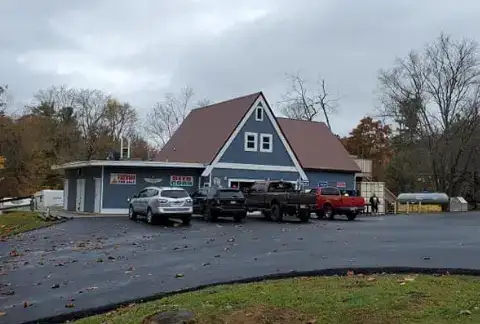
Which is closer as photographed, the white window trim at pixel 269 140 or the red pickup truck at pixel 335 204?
the red pickup truck at pixel 335 204

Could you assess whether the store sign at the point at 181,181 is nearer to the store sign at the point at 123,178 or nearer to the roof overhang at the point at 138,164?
the roof overhang at the point at 138,164

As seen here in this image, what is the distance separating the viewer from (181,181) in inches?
1485

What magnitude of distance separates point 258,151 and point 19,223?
16.1m

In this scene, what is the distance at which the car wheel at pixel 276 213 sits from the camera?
1186 inches

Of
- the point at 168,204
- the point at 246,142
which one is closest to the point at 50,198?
the point at 246,142

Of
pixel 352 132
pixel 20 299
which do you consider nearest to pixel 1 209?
pixel 20 299

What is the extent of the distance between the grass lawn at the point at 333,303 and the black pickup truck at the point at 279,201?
1908 cm

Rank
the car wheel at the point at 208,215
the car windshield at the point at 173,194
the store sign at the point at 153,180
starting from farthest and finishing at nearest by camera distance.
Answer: the store sign at the point at 153,180 < the car wheel at the point at 208,215 < the car windshield at the point at 173,194

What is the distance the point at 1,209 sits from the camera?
39.4m

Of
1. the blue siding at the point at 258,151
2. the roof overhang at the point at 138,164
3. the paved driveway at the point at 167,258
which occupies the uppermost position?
the blue siding at the point at 258,151

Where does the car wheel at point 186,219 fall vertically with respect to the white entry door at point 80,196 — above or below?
below

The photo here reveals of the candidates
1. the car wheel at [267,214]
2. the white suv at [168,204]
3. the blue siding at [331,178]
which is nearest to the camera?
the white suv at [168,204]

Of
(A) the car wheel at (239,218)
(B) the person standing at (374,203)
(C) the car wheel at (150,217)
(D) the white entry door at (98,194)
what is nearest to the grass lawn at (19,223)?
(D) the white entry door at (98,194)

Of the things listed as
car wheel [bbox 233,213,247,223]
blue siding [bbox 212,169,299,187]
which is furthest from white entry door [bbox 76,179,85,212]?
car wheel [bbox 233,213,247,223]
